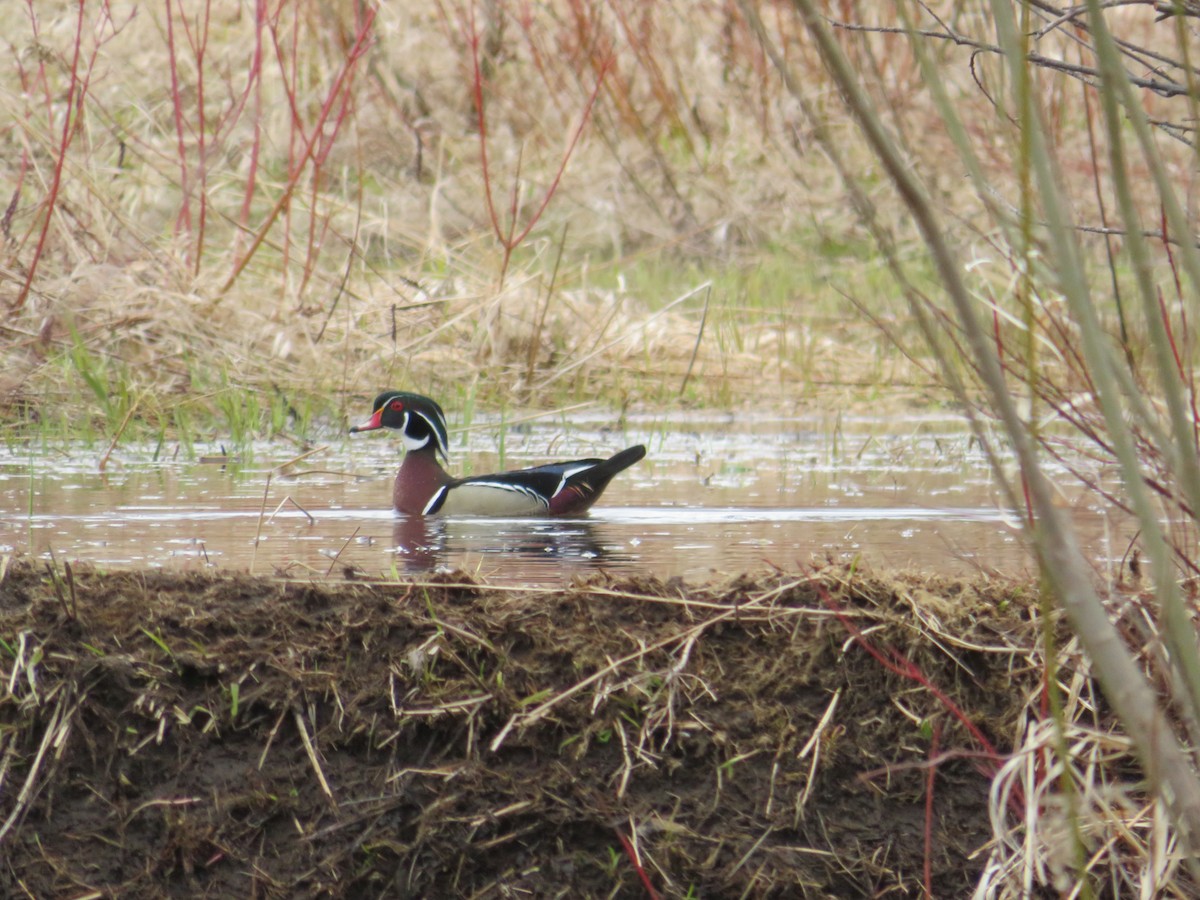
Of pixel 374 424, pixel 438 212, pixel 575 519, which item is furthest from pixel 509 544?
pixel 438 212

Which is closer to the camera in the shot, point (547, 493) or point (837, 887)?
point (837, 887)

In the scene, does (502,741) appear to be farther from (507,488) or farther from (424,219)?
(424,219)

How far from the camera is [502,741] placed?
2941 millimetres

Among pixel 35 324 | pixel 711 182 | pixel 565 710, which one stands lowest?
pixel 565 710

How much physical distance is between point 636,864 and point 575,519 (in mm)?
2373

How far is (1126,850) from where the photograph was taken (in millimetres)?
2730

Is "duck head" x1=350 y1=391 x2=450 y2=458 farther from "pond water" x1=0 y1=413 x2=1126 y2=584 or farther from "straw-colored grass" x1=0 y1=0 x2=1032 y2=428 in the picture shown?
"straw-colored grass" x1=0 y1=0 x2=1032 y2=428

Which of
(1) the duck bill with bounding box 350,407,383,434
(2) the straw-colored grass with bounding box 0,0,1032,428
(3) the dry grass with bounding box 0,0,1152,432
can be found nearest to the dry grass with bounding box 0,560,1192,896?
(2) the straw-colored grass with bounding box 0,0,1032,428

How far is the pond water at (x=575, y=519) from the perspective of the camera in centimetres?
396

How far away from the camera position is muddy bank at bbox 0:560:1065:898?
2848 millimetres

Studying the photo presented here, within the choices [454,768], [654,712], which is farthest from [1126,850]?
[454,768]

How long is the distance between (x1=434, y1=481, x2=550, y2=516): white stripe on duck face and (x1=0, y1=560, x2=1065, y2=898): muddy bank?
1989 millimetres

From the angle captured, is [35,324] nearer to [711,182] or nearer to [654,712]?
[654,712]

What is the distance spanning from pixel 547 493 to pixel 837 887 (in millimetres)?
2451
